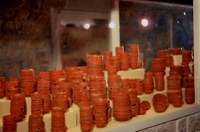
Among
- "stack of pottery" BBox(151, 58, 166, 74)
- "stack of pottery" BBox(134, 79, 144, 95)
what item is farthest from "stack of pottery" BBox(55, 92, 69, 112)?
"stack of pottery" BBox(151, 58, 166, 74)

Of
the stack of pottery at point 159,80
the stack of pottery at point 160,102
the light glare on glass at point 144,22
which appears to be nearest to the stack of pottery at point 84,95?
the stack of pottery at point 160,102

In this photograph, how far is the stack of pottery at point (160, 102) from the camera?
407 cm

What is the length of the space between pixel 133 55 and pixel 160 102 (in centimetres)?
92

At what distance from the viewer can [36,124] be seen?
312cm

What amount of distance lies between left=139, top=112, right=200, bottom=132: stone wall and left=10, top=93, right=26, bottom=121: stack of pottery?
1616 mm

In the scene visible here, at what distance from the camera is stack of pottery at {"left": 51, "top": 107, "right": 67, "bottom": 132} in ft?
10.6

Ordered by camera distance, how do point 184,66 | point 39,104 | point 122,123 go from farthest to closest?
point 184,66 → point 122,123 → point 39,104

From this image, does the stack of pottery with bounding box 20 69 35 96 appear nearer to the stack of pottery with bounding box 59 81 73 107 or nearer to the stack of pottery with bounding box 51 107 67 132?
the stack of pottery with bounding box 59 81 73 107

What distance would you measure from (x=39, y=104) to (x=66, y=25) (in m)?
4.30

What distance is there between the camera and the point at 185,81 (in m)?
4.60

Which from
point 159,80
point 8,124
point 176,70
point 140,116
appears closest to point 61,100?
point 8,124

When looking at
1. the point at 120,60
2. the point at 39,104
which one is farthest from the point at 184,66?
the point at 39,104

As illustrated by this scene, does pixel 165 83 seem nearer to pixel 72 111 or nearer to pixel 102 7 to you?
pixel 72 111

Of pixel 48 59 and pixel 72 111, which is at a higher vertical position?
pixel 48 59
